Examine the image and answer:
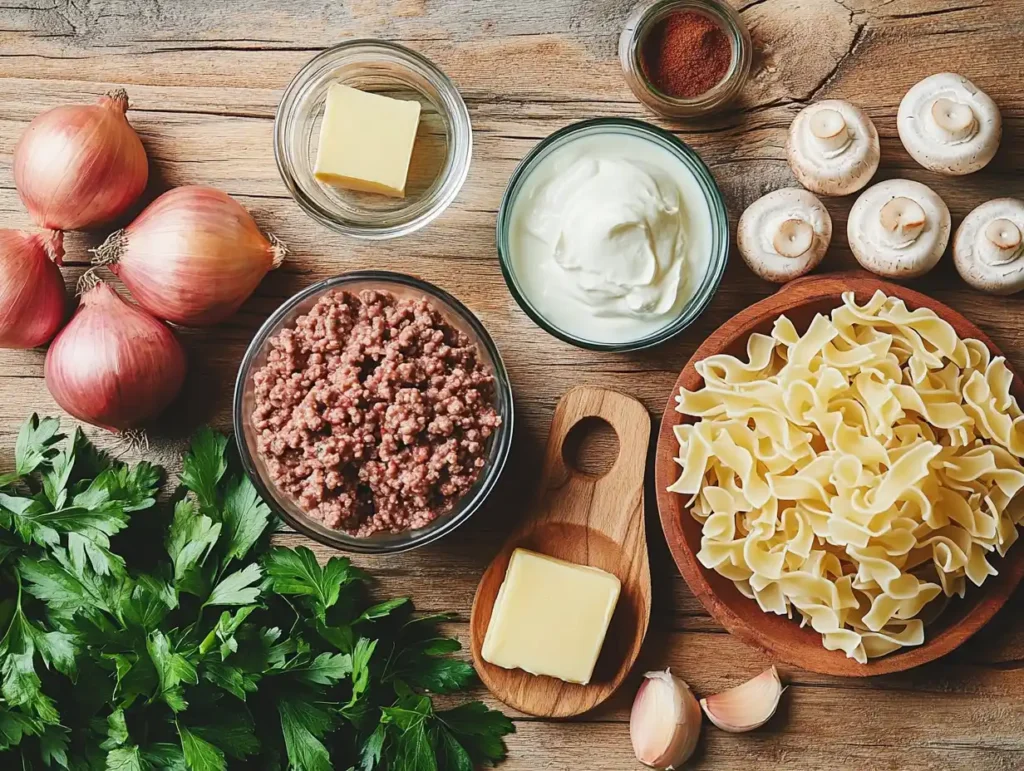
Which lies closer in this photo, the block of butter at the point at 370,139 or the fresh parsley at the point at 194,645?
the fresh parsley at the point at 194,645

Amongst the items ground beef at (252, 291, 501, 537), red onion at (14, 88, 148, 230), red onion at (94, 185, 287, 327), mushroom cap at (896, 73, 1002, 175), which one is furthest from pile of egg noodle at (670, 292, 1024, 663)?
red onion at (14, 88, 148, 230)

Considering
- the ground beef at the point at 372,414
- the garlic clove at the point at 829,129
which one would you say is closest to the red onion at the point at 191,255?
the ground beef at the point at 372,414

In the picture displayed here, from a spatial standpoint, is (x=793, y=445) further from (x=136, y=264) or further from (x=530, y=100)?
(x=136, y=264)

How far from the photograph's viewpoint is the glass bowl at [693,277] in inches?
76.2

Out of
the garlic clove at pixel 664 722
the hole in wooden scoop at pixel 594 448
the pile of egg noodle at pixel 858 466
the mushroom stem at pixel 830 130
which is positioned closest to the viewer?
the pile of egg noodle at pixel 858 466

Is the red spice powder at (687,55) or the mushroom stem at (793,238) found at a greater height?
the red spice powder at (687,55)

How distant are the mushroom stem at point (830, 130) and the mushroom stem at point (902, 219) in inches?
6.4

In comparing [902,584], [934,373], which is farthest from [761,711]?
[934,373]

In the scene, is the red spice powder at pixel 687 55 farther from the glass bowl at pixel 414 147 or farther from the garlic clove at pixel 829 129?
the glass bowl at pixel 414 147

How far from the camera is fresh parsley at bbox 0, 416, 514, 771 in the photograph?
1.84 metres

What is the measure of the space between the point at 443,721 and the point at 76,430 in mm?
1062

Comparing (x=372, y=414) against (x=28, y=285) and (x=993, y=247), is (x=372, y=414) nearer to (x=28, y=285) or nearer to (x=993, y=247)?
(x=28, y=285)

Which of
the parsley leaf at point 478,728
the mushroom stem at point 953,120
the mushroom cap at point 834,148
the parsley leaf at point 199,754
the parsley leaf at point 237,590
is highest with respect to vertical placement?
the mushroom stem at point 953,120

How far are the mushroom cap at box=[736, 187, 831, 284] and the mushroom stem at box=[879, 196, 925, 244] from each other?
0.13 meters
